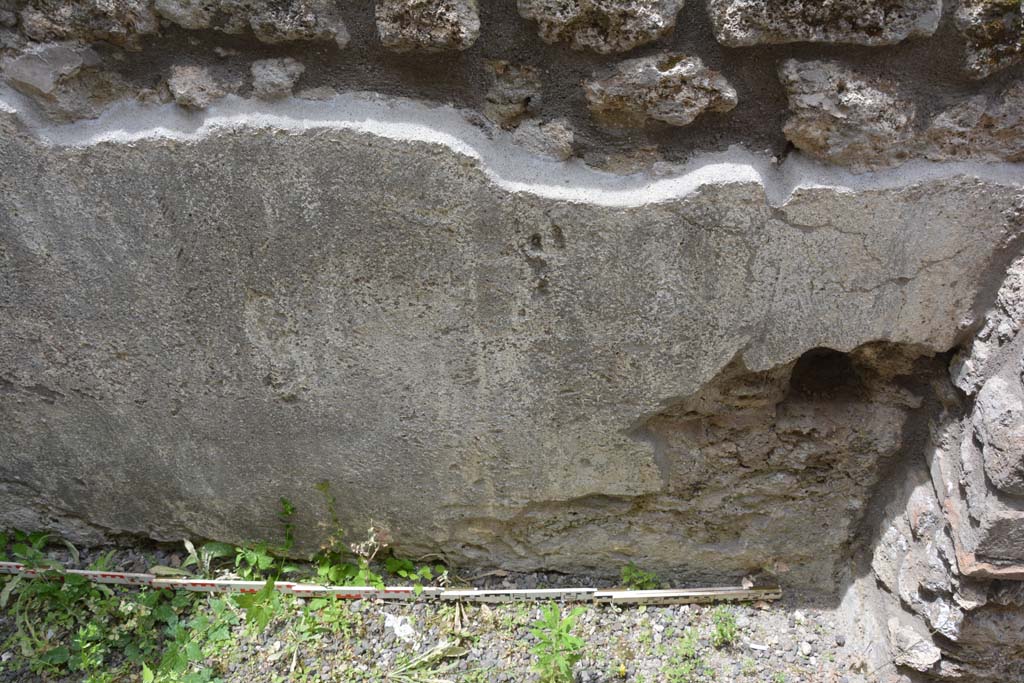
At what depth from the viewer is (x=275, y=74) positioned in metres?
1.33

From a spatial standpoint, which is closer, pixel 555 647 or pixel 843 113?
pixel 843 113

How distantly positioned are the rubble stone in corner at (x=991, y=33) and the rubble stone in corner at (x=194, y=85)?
124cm

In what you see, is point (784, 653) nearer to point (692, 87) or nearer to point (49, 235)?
point (692, 87)

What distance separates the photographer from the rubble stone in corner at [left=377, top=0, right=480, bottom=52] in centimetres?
125

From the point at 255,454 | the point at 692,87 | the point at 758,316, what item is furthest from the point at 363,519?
the point at 692,87

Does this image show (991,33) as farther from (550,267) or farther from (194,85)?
(194,85)

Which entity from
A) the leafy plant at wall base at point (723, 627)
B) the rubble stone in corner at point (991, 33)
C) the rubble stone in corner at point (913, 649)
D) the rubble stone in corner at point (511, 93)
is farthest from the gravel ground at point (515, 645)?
the rubble stone in corner at point (991, 33)

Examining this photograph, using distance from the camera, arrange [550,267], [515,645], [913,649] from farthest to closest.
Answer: [515,645] → [913,649] → [550,267]

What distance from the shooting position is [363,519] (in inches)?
74.6

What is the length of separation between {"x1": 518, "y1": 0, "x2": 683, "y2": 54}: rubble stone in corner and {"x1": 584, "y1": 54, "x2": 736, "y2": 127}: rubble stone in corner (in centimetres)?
4

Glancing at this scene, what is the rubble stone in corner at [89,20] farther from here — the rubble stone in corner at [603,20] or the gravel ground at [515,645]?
the gravel ground at [515,645]

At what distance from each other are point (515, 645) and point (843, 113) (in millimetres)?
1358

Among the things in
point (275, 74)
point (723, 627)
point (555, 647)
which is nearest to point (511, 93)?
point (275, 74)

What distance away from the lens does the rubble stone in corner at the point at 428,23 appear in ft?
4.10
